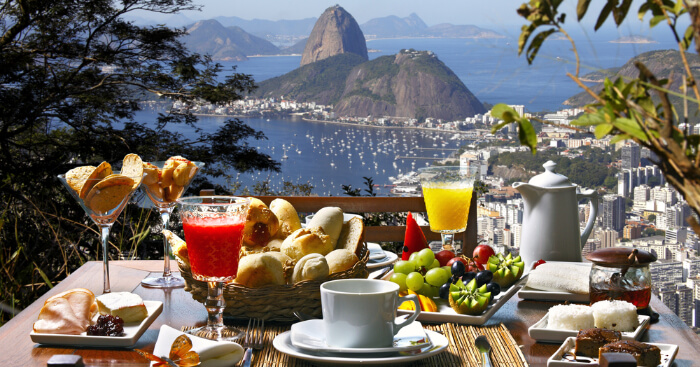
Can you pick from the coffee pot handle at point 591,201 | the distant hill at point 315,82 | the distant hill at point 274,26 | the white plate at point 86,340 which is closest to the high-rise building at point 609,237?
the coffee pot handle at point 591,201

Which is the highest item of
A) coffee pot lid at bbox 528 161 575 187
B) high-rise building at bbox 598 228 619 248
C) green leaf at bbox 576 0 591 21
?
green leaf at bbox 576 0 591 21

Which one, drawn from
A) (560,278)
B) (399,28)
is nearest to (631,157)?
(560,278)

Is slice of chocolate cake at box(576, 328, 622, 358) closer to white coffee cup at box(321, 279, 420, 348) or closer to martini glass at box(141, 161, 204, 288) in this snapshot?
white coffee cup at box(321, 279, 420, 348)

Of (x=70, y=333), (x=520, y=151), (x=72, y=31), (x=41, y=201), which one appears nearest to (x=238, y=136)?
(x=72, y=31)

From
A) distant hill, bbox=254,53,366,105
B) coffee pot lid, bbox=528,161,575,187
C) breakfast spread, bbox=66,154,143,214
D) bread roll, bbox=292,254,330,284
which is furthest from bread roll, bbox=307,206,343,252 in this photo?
distant hill, bbox=254,53,366,105

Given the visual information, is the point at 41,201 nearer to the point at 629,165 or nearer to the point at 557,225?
the point at 557,225

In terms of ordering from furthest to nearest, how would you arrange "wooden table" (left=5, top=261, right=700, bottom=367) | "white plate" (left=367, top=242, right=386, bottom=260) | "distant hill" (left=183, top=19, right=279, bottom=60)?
1. "distant hill" (left=183, top=19, right=279, bottom=60)
2. "white plate" (left=367, top=242, right=386, bottom=260)
3. "wooden table" (left=5, top=261, right=700, bottom=367)
